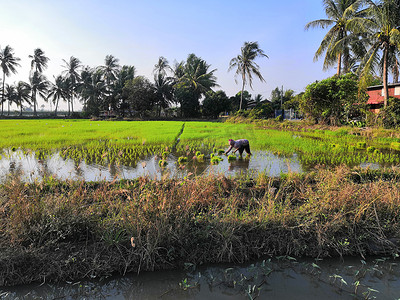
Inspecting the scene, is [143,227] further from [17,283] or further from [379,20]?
[379,20]

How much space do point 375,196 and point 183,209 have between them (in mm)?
2313

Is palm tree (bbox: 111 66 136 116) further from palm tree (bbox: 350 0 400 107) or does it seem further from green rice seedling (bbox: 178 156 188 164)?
green rice seedling (bbox: 178 156 188 164)

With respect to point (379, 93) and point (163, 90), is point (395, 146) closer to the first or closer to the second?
point (379, 93)

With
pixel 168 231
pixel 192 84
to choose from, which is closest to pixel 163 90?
pixel 192 84

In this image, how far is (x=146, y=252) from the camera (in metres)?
2.26

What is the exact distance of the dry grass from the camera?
2.25 meters

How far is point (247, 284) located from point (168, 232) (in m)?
0.85

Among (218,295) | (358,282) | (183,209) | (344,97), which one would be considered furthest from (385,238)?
(344,97)

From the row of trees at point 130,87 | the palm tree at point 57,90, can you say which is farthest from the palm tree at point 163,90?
the palm tree at point 57,90

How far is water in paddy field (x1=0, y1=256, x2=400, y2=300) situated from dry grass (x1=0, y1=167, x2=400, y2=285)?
97mm

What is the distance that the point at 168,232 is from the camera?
240 centimetres

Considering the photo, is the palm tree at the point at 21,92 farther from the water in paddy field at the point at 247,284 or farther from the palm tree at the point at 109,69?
the water in paddy field at the point at 247,284

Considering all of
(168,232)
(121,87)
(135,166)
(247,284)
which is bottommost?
(247,284)

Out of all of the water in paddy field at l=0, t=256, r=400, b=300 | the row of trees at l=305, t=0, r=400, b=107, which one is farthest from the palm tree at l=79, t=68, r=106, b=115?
the water in paddy field at l=0, t=256, r=400, b=300
